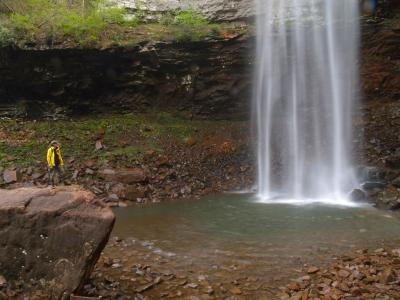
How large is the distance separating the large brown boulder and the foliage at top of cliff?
1389cm

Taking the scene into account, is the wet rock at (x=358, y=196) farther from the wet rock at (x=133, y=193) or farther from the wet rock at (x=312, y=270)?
the wet rock at (x=312, y=270)

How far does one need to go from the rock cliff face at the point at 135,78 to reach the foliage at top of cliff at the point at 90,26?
17.1 inches

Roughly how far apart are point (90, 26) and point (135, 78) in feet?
10.1

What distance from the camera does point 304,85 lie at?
19.4 m

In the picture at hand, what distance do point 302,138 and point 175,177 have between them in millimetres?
6931

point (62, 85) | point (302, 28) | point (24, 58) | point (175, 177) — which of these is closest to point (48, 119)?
point (62, 85)

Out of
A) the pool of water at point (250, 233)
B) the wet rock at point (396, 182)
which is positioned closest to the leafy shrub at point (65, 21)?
the pool of water at point (250, 233)

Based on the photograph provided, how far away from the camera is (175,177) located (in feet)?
51.9

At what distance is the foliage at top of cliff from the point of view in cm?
1764

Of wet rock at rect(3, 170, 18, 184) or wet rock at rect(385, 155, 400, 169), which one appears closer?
wet rock at rect(3, 170, 18, 184)

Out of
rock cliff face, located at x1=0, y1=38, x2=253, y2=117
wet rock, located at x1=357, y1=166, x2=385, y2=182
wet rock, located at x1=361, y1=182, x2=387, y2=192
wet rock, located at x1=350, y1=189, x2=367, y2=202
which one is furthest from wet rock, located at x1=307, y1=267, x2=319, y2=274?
rock cliff face, located at x1=0, y1=38, x2=253, y2=117

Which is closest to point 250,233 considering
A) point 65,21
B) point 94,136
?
point 94,136

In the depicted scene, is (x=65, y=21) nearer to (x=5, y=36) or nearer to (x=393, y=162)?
(x=5, y=36)

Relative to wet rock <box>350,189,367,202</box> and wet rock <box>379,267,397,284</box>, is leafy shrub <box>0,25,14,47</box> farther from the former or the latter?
wet rock <box>379,267,397,284</box>
